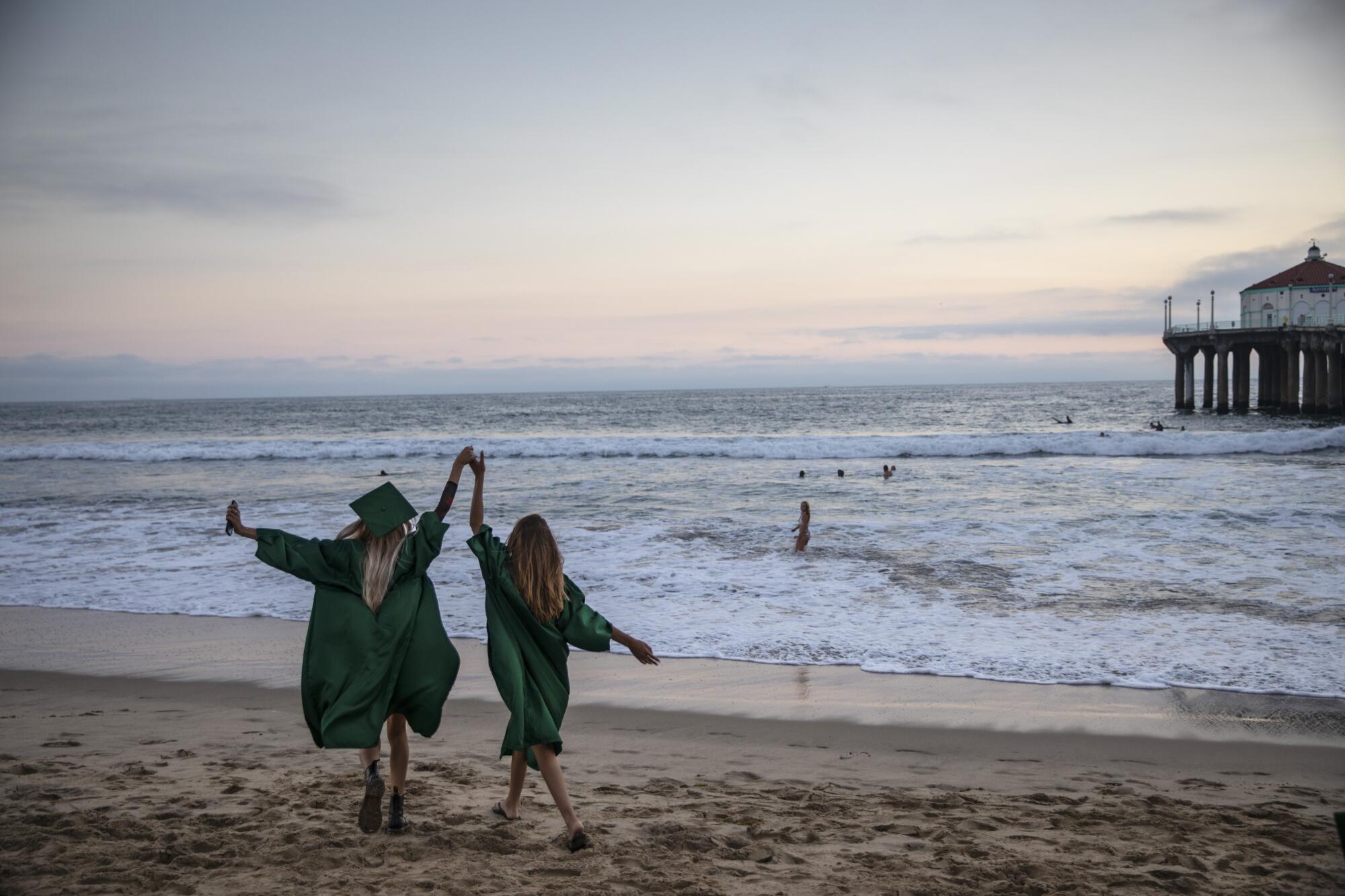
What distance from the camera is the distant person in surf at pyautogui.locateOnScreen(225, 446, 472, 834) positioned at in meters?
3.74

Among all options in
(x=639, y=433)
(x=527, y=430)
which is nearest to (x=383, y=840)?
(x=639, y=433)

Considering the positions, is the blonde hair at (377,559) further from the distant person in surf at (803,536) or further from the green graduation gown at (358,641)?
the distant person in surf at (803,536)

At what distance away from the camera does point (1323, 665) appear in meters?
7.33

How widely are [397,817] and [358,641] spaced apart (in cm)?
101

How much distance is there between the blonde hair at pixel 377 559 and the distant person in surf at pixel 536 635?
14.1 inches

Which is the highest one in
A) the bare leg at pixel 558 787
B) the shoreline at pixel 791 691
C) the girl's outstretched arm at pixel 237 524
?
the girl's outstretched arm at pixel 237 524

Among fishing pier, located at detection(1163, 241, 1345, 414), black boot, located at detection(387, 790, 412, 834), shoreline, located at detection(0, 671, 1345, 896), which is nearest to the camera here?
shoreline, located at detection(0, 671, 1345, 896)

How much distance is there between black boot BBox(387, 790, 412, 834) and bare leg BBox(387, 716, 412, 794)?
3 centimetres

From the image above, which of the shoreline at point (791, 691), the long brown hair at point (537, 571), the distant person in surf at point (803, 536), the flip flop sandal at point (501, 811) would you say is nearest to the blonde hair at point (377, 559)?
the long brown hair at point (537, 571)

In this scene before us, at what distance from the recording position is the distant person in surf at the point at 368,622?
12.3ft

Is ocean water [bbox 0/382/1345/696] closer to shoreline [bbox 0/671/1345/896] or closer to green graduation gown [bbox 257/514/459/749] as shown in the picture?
shoreline [bbox 0/671/1345/896]

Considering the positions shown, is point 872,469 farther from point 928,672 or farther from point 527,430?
point 527,430

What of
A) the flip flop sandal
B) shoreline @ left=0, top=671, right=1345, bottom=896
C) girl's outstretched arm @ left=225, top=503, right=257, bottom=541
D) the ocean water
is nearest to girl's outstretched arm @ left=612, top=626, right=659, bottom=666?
shoreline @ left=0, top=671, right=1345, bottom=896

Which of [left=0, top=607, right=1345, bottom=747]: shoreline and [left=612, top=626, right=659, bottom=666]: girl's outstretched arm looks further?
[left=0, top=607, right=1345, bottom=747]: shoreline
